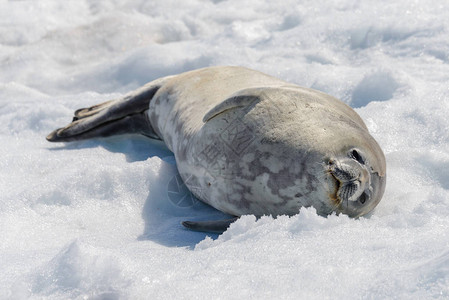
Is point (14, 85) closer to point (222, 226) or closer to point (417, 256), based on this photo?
point (222, 226)

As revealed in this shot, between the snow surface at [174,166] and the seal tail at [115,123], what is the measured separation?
0.23ft

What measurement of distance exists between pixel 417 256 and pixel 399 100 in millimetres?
2269

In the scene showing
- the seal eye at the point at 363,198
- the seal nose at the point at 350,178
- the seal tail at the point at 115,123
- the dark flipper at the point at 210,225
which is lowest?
the seal tail at the point at 115,123

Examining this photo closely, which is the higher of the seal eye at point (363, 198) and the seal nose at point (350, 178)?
the seal nose at point (350, 178)

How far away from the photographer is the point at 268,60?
5457mm

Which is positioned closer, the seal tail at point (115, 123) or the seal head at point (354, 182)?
the seal head at point (354, 182)

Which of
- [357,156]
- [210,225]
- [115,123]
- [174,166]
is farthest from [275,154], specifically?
[115,123]

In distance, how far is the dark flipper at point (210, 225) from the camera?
9.83 feet

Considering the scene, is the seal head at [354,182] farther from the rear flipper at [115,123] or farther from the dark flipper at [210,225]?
the rear flipper at [115,123]

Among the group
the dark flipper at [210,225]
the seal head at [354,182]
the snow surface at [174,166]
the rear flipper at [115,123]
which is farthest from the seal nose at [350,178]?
the rear flipper at [115,123]

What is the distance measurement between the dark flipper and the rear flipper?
1336mm

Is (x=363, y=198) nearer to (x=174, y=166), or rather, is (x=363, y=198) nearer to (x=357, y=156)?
(x=357, y=156)

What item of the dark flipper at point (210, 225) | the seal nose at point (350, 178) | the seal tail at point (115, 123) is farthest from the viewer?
the seal tail at point (115, 123)

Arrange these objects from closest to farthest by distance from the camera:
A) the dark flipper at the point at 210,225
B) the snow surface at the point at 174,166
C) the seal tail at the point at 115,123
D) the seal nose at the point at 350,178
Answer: the snow surface at the point at 174,166 < the seal nose at the point at 350,178 < the dark flipper at the point at 210,225 < the seal tail at the point at 115,123
